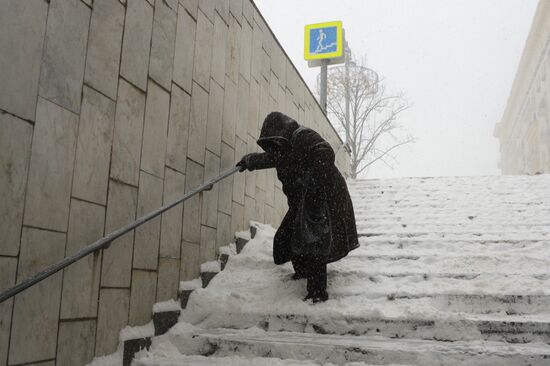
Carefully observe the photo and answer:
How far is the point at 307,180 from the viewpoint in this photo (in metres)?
3.43

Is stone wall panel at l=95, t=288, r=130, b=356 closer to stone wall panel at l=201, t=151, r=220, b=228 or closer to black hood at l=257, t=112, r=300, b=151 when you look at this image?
stone wall panel at l=201, t=151, r=220, b=228

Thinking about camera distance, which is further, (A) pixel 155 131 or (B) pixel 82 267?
(A) pixel 155 131

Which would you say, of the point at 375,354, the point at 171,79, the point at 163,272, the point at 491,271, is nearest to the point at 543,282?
the point at 491,271

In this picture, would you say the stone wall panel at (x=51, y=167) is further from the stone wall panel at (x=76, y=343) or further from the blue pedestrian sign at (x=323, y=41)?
the blue pedestrian sign at (x=323, y=41)

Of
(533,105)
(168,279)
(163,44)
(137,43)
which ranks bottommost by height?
(168,279)

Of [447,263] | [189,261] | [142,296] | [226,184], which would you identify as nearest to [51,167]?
[142,296]

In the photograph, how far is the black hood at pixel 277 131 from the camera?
11.8 feet

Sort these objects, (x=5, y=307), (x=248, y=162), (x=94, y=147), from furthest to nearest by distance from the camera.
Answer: (x=248, y=162) → (x=94, y=147) → (x=5, y=307)

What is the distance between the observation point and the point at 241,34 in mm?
4938

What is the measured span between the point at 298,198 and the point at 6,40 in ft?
6.91

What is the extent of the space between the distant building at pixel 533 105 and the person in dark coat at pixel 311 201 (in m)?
17.7

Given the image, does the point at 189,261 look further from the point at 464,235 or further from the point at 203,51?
the point at 464,235

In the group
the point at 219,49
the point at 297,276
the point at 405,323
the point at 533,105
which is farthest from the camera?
the point at 533,105

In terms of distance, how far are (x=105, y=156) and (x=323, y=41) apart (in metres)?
6.96
